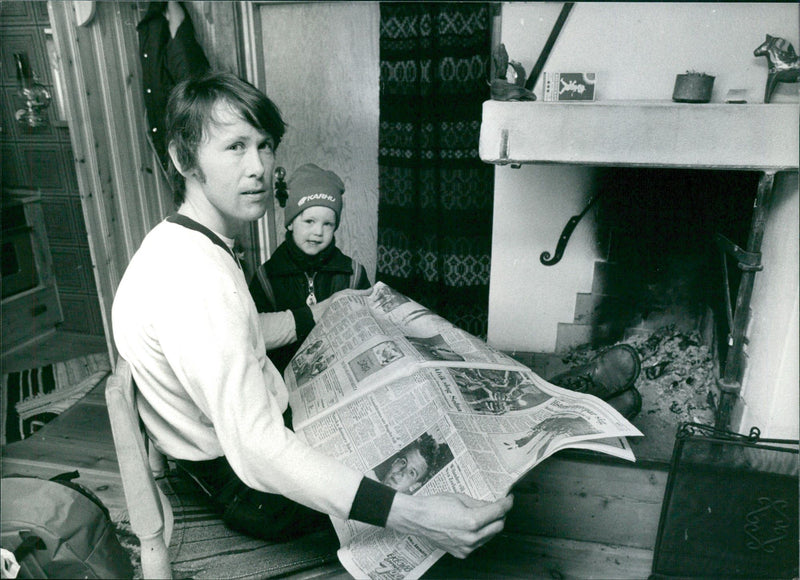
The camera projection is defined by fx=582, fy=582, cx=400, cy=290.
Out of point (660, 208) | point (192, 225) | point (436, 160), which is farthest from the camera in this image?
point (436, 160)

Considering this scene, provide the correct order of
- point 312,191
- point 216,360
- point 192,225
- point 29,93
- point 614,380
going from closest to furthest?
point 216,360 < point 192,225 < point 614,380 < point 312,191 < point 29,93

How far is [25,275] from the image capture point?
2.69 metres

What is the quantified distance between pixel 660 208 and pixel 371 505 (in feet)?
5.12

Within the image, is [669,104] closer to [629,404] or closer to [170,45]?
[629,404]

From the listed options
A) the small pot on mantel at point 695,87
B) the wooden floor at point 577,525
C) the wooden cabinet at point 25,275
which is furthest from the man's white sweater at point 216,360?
the wooden cabinet at point 25,275

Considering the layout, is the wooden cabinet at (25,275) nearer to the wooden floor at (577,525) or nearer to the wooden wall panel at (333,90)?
the wooden wall panel at (333,90)

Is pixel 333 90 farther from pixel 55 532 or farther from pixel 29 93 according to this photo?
pixel 55 532

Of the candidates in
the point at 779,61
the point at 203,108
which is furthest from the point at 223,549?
the point at 779,61

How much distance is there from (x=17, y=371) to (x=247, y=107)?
7.18 feet

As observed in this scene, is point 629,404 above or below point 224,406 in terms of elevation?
below

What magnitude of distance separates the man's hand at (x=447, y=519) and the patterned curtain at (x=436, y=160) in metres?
1.62

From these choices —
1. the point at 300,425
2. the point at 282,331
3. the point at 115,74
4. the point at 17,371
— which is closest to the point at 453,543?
the point at 300,425

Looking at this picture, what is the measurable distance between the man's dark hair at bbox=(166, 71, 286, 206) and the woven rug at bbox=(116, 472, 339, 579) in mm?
613

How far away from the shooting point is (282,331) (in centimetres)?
134
